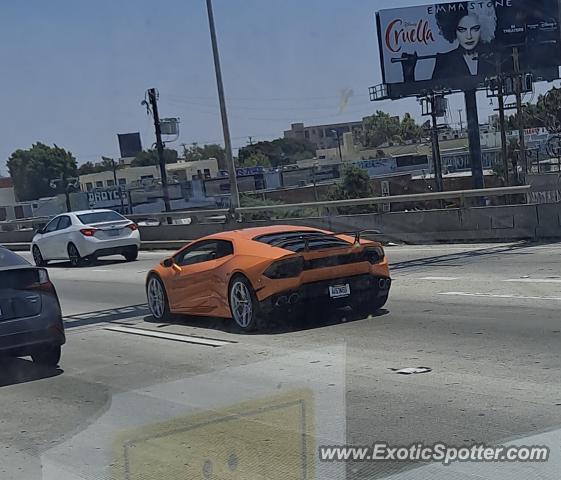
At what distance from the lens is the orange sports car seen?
11.6m

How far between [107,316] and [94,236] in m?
10.8

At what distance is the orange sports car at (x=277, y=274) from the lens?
38.1 ft

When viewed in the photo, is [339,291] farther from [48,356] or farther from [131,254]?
[131,254]

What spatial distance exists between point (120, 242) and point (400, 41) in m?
34.5

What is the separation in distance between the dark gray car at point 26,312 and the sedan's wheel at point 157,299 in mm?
3203

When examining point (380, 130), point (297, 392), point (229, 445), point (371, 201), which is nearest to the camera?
point (229, 445)

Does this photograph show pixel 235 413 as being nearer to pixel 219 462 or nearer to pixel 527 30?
pixel 219 462

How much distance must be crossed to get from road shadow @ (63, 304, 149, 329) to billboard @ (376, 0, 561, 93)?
42489mm

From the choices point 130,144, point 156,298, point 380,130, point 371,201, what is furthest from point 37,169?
point 156,298

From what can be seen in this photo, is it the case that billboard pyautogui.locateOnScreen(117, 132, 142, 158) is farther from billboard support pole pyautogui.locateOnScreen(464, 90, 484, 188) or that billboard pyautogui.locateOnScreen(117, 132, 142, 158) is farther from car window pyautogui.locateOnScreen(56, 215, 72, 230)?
car window pyautogui.locateOnScreen(56, 215, 72, 230)

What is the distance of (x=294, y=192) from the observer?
51375 millimetres

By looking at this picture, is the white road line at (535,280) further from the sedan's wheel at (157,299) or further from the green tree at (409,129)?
the green tree at (409,129)

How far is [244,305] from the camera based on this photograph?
39.4 feet

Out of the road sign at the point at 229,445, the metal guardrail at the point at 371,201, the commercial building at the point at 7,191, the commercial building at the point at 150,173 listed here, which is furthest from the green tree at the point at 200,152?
the road sign at the point at 229,445
